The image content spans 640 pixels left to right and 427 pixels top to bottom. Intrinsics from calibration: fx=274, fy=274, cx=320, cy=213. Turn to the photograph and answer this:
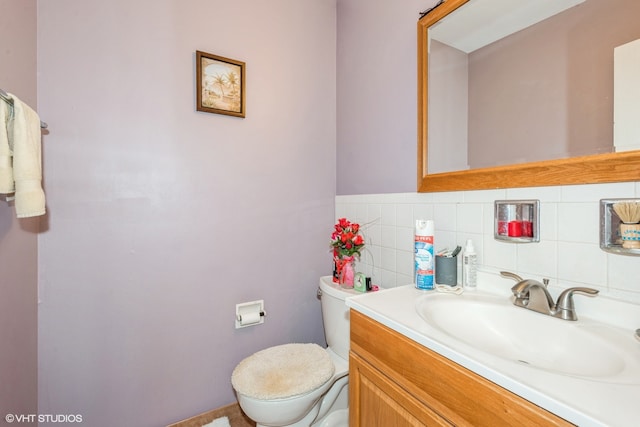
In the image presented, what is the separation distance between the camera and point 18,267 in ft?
3.10

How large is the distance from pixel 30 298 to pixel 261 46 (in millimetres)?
1504

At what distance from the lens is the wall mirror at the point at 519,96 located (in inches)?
28.0

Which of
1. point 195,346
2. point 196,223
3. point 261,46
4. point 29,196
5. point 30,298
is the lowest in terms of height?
point 195,346

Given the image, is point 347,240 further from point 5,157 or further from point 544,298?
point 5,157

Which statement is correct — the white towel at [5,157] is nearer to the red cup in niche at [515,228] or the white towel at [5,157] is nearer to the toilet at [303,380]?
the toilet at [303,380]

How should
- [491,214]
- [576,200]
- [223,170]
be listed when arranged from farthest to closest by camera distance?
[223,170] → [491,214] → [576,200]

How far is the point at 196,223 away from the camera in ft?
4.36

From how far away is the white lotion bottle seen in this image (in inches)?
37.6

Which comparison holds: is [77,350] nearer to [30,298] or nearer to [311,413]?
[30,298]

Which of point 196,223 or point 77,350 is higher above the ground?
point 196,223

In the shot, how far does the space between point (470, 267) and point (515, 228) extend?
19 centimetres

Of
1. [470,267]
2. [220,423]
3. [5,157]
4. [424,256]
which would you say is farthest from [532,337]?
[5,157]

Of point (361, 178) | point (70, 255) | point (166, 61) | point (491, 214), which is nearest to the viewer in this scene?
point (491, 214)

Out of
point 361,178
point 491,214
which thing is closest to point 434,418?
point 491,214
